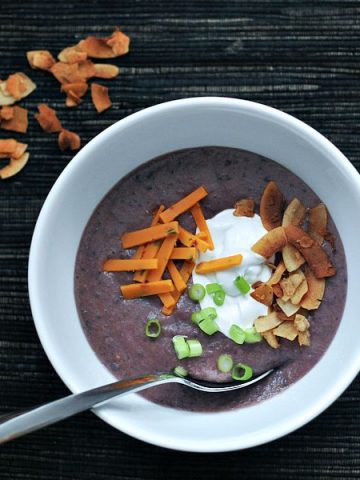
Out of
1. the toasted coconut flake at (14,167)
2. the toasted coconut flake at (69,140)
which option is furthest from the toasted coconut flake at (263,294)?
the toasted coconut flake at (14,167)

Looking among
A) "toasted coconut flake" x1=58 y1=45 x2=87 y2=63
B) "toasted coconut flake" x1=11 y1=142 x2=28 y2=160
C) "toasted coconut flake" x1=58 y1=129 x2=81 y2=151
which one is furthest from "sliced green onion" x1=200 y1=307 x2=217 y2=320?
"toasted coconut flake" x1=58 y1=45 x2=87 y2=63

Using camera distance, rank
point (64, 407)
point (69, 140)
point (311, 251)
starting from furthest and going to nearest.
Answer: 1. point (69, 140)
2. point (311, 251)
3. point (64, 407)

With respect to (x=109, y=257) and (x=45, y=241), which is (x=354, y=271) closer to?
(x=109, y=257)

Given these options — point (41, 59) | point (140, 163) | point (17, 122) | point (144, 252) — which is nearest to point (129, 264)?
point (144, 252)

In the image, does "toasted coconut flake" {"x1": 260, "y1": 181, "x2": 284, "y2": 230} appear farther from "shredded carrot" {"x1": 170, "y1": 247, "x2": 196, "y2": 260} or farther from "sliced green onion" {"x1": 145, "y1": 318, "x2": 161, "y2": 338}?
"sliced green onion" {"x1": 145, "y1": 318, "x2": 161, "y2": 338}

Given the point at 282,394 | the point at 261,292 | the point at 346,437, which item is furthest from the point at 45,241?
the point at 346,437

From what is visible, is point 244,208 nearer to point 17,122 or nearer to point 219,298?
A: point 219,298
